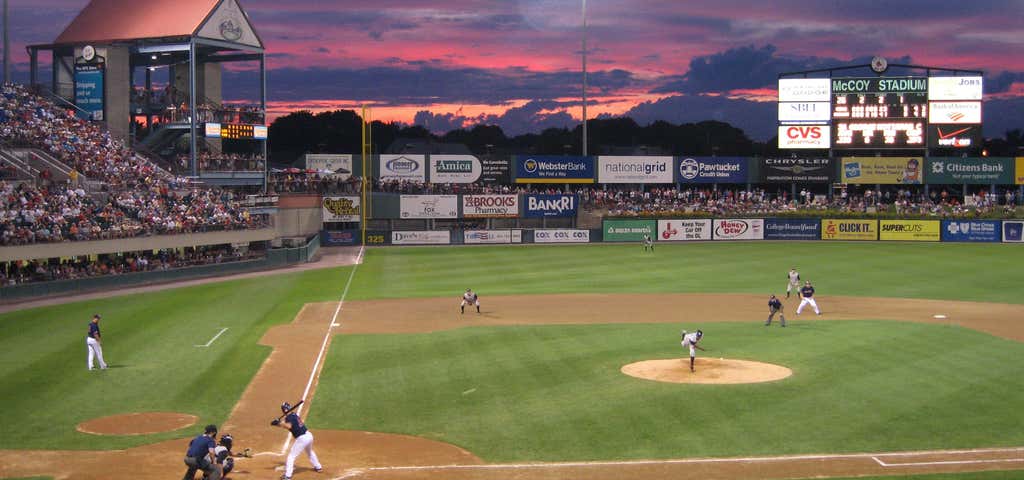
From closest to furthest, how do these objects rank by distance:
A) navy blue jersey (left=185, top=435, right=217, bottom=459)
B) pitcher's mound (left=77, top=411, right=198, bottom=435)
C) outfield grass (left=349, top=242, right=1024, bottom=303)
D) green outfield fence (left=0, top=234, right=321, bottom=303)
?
navy blue jersey (left=185, top=435, right=217, bottom=459)
pitcher's mound (left=77, top=411, right=198, bottom=435)
green outfield fence (left=0, top=234, right=321, bottom=303)
outfield grass (left=349, top=242, right=1024, bottom=303)

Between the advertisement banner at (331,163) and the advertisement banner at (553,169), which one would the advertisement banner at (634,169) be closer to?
the advertisement banner at (553,169)

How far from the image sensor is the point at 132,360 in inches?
1070

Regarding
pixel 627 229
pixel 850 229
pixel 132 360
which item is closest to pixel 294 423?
pixel 132 360

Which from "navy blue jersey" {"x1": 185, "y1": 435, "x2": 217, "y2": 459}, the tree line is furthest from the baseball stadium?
the tree line

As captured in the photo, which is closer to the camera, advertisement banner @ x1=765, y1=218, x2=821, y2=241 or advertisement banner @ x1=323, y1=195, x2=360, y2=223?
advertisement banner @ x1=323, y1=195, x2=360, y2=223

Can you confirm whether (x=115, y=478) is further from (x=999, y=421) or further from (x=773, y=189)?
(x=773, y=189)

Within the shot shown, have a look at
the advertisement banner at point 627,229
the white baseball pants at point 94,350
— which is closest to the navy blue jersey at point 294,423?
the white baseball pants at point 94,350

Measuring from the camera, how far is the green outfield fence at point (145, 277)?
39.7 meters

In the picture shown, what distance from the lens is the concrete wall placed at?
40.8 m

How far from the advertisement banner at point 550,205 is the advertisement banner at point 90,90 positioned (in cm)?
3297

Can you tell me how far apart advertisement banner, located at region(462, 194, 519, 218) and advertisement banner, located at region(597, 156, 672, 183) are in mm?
11593

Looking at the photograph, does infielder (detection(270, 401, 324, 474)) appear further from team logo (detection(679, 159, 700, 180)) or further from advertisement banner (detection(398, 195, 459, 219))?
team logo (detection(679, 159, 700, 180))

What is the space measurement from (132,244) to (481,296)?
18.2m

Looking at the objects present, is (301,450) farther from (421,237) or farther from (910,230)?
(910,230)
